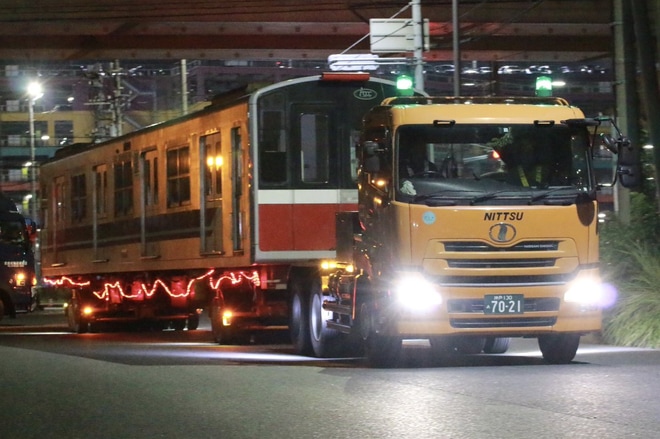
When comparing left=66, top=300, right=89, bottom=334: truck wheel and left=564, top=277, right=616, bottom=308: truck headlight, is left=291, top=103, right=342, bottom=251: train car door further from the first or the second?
left=66, top=300, right=89, bottom=334: truck wheel

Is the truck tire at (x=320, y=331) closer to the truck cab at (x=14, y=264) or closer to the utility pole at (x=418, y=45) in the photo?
the utility pole at (x=418, y=45)

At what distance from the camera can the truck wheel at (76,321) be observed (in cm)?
2741

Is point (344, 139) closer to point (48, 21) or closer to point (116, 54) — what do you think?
point (48, 21)

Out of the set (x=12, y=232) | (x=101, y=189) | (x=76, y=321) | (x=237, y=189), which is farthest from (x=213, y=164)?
(x=12, y=232)

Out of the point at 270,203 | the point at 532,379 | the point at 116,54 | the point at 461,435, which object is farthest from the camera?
the point at 116,54

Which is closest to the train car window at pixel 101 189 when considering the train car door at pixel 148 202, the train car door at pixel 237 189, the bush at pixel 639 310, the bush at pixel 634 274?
the train car door at pixel 148 202

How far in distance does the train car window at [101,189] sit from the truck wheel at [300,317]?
9180 mm

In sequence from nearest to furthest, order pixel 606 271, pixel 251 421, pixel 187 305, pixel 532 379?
pixel 251 421 < pixel 532 379 < pixel 606 271 < pixel 187 305

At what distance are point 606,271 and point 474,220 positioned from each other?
6.34 meters

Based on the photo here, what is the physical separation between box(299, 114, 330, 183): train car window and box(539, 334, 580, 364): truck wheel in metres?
4.47

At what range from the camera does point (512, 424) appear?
31.9 ft

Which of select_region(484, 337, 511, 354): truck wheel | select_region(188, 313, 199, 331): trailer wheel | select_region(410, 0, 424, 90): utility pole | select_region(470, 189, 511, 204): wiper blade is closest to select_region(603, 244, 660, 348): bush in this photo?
select_region(484, 337, 511, 354): truck wheel

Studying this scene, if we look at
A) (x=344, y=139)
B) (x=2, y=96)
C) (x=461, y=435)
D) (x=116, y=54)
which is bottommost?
(x=461, y=435)

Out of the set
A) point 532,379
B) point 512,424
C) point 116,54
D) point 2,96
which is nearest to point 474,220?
point 532,379
